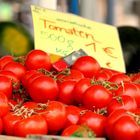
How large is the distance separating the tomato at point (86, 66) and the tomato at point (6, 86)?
1.01 feet

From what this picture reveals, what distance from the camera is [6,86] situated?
1.55 metres

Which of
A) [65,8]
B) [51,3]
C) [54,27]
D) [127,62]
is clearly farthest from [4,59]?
[65,8]

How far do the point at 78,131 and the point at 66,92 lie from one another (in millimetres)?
330

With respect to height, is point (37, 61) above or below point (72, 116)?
above

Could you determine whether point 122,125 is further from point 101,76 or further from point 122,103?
point 101,76

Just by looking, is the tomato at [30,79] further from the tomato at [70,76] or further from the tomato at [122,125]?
the tomato at [122,125]

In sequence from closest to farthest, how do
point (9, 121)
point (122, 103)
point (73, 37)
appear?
point (9, 121), point (122, 103), point (73, 37)

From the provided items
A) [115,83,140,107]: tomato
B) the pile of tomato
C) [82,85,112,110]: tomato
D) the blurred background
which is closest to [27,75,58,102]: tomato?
the pile of tomato

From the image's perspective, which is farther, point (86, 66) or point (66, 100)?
point (86, 66)

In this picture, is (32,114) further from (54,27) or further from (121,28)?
(121,28)

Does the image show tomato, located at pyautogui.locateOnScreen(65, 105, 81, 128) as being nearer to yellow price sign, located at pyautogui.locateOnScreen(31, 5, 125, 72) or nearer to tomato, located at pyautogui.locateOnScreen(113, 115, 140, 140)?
tomato, located at pyautogui.locateOnScreen(113, 115, 140, 140)

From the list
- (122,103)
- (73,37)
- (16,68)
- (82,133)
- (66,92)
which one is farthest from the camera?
(73,37)

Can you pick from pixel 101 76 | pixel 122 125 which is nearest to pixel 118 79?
pixel 101 76

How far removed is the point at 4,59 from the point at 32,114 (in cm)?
50
